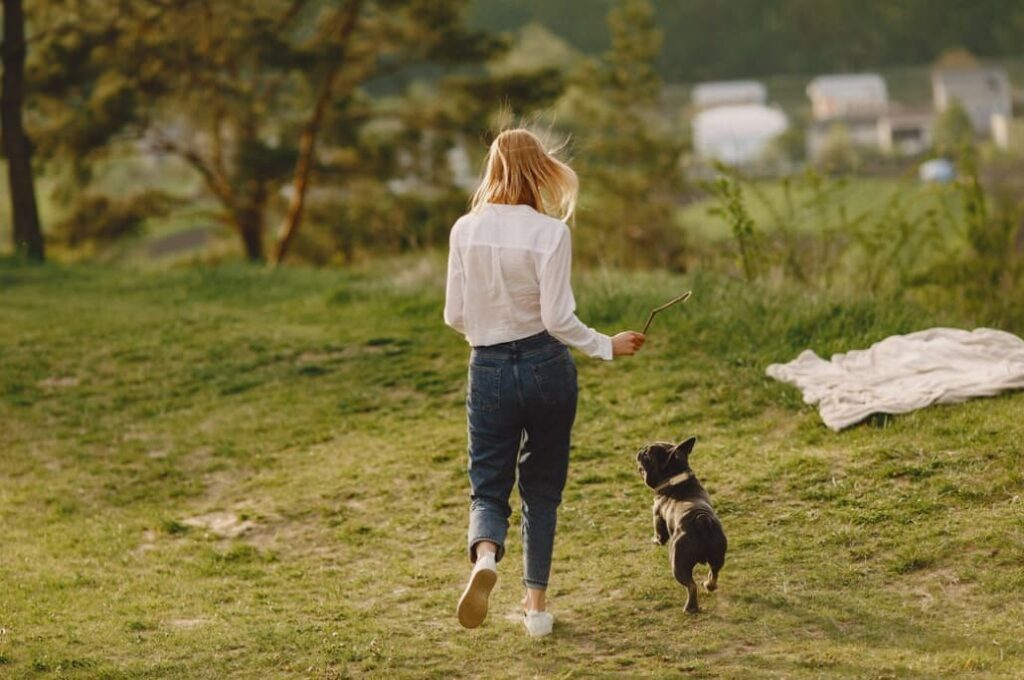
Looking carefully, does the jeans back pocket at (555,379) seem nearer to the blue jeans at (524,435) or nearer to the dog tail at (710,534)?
the blue jeans at (524,435)

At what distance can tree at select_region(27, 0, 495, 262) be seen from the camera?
76.9 ft

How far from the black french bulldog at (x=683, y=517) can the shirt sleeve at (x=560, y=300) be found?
2.42 feet

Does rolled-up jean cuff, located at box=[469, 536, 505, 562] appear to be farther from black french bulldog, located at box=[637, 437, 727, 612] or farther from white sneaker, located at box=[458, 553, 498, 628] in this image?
black french bulldog, located at box=[637, 437, 727, 612]

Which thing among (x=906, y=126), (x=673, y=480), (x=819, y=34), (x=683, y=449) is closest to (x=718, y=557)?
(x=673, y=480)

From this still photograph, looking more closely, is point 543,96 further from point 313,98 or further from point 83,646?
point 83,646

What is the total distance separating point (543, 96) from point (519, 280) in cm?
2383

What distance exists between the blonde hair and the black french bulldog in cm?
104

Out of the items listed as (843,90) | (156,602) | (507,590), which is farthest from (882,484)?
(843,90)

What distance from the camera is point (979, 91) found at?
343 feet

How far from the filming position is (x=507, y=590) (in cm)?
507

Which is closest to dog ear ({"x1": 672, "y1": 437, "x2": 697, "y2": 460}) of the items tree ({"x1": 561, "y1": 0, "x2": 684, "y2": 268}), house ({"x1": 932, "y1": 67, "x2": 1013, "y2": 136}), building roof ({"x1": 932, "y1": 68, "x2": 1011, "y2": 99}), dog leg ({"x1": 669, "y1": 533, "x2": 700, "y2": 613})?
dog leg ({"x1": 669, "y1": 533, "x2": 700, "y2": 613})

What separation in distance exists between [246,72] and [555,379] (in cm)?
2598

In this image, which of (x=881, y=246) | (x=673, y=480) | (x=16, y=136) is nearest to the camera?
(x=673, y=480)

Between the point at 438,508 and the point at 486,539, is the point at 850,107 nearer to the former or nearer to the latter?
the point at 438,508
